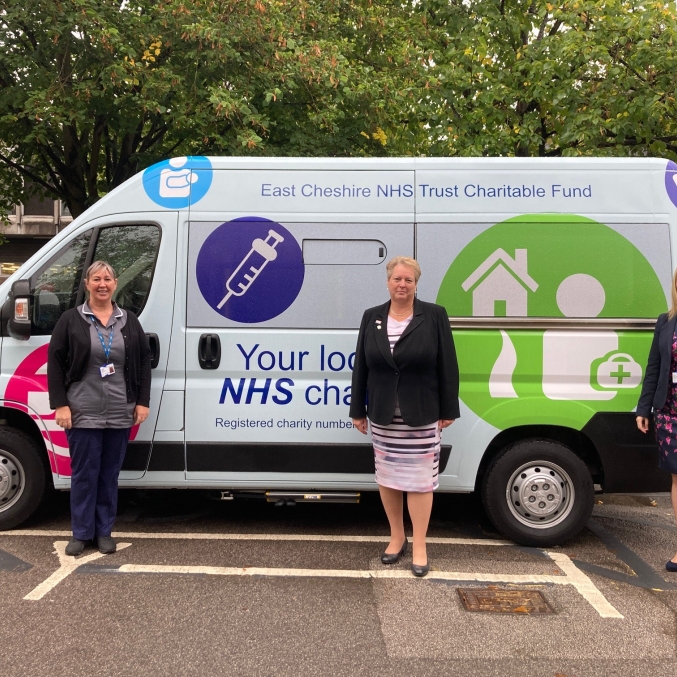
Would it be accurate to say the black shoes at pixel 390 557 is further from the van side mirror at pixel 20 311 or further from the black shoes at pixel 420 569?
the van side mirror at pixel 20 311

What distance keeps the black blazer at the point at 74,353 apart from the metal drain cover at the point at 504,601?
234 centimetres

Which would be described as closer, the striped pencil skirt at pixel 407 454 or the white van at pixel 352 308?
the striped pencil skirt at pixel 407 454

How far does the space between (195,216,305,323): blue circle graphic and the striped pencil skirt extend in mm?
1067

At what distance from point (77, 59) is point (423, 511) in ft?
23.6

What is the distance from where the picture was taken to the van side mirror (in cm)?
441

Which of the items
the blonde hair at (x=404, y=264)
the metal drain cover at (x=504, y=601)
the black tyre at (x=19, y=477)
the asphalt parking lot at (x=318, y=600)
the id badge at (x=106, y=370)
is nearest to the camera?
the asphalt parking lot at (x=318, y=600)

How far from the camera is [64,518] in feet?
16.6

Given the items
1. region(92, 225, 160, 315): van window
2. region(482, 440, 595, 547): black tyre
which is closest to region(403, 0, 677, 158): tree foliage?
region(482, 440, 595, 547): black tyre

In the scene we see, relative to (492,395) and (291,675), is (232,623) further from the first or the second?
(492,395)

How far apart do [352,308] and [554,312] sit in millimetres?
1282

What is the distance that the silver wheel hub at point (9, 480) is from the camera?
4.62 meters

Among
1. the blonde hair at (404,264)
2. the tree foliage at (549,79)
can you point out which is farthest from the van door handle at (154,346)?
the tree foliage at (549,79)

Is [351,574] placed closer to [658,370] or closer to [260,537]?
[260,537]

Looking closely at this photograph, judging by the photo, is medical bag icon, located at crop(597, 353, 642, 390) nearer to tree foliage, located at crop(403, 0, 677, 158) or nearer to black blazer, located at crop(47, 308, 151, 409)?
black blazer, located at crop(47, 308, 151, 409)
